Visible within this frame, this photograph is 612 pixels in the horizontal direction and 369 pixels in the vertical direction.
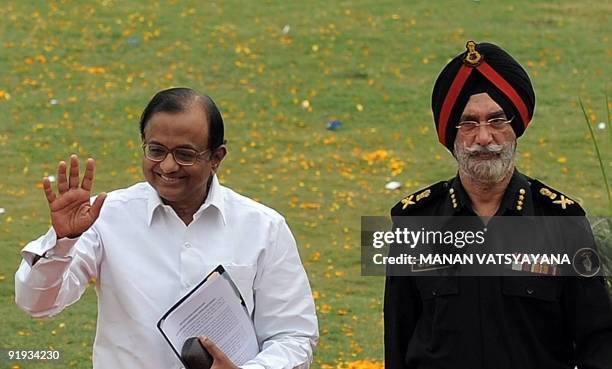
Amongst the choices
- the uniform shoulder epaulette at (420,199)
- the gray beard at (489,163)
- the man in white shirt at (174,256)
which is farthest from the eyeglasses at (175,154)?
the gray beard at (489,163)

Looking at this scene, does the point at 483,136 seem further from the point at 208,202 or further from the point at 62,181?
the point at 62,181

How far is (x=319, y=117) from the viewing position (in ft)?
40.9

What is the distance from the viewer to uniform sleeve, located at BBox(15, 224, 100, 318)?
3.74 m

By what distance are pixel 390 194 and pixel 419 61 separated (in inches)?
131

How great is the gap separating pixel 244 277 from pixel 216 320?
0.56 feet

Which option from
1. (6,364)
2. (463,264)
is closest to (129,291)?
(463,264)

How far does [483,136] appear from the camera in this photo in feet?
12.9

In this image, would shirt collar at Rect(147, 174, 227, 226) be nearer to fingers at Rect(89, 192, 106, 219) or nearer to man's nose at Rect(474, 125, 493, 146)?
fingers at Rect(89, 192, 106, 219)

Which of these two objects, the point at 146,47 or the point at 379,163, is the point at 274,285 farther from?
the point at 146,47

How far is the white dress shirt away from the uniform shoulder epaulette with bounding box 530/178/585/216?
28.9 inches

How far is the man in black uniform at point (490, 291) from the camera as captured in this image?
3.87m

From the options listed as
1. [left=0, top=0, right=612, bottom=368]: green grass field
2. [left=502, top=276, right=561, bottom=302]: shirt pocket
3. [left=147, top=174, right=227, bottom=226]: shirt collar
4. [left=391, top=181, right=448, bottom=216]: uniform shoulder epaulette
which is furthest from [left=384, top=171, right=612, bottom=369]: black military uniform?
[left=0, top=0, right=612, bottom=368]: green grass field

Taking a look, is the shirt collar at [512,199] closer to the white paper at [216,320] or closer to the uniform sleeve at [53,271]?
the white paper at [216,320]

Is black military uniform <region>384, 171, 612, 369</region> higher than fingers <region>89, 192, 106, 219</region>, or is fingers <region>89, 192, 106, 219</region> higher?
fingers <region>89, 192, 106, 219</region>
